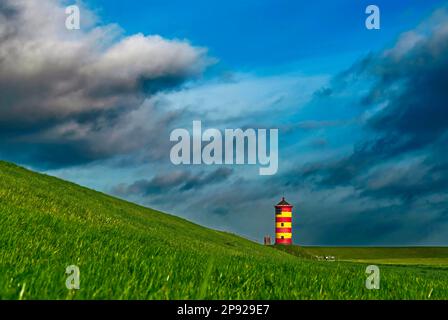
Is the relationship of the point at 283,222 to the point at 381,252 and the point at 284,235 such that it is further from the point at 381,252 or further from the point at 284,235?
the point at 381,252

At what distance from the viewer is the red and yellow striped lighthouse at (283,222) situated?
112363 mm

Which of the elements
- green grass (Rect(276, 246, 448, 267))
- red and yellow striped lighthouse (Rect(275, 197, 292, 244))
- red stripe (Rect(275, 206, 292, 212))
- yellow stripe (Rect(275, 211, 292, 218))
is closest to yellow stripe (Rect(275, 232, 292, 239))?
red and yellow striped lighthouse (Rect(275, 197, 292, 244))

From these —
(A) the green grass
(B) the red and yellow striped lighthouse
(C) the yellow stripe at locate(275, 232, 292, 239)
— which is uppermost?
(B) the red and yellow striped lighthouse

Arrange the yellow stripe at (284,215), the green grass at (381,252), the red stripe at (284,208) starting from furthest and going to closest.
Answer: the green grass at (381,252) < the red stripe at (284,208) < the yellow stripe at (284,215)

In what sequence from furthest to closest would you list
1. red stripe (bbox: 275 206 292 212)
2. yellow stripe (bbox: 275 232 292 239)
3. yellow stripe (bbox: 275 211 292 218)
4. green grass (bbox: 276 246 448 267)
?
green grass (bbox: 276 246 448 267) < red stripe (bbox: 275 206 292 212) < yellow stripe (bbox: 275 211 292 218) < yellow stripe (bbox: 275 232 292 239)

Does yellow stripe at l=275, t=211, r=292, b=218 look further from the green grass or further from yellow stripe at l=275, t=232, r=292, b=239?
the green grass

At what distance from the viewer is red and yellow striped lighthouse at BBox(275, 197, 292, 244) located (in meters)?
112

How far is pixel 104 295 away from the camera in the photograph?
6.45 m

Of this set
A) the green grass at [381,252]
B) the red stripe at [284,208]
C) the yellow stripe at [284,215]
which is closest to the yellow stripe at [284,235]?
the yellow stripe at [284,215]

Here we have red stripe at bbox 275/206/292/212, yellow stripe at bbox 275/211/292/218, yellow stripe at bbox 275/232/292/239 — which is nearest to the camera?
yellow stripe at bbox 275/232/292/239

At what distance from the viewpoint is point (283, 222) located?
115m

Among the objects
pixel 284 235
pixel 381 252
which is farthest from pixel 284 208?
pixel 381 252

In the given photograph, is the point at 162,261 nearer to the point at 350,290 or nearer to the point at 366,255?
the point at 350,290

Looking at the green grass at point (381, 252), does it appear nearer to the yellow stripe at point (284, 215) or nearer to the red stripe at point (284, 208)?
the yellow stripe at point (284, 215)
